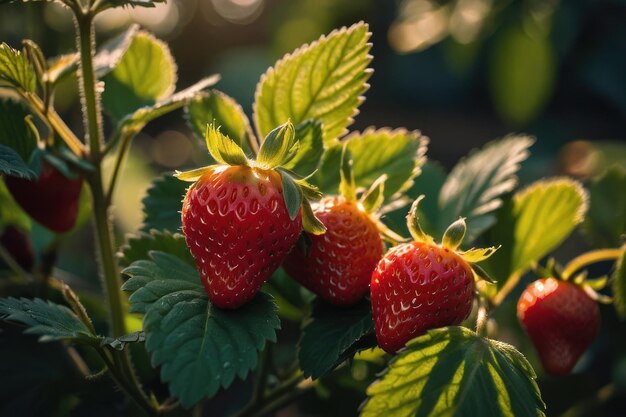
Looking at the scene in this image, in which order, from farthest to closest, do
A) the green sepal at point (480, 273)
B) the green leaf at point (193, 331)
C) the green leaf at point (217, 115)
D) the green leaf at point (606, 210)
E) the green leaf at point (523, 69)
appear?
the green leaf at point (523, 69) → the green leaf at point (606, 210) → the green leaf at point (217, 115) → the green sepal at point (480, 273) → the green leaf at point (193, 331)

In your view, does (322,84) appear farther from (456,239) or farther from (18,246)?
(18,246)

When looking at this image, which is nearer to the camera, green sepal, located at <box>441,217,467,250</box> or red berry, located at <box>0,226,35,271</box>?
green sepal, located at <box>441,217,467,250</box>

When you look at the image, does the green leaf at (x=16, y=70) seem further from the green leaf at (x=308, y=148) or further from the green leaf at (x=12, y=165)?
the green leaf at (x=308, y=148)

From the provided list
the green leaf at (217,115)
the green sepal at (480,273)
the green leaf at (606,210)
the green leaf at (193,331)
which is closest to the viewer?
the green leaf at (193,331)

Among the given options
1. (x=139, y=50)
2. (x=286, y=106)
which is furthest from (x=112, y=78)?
(x=286, y=106)

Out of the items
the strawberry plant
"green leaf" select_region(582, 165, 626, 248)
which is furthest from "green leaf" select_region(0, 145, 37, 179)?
"green leaf" select_region(582, 165, 626, 248)

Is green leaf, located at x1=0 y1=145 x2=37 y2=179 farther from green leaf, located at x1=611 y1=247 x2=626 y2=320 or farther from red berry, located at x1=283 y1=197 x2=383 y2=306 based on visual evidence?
green leaf, located at x1=611 y1=247 x2=626 y2=320

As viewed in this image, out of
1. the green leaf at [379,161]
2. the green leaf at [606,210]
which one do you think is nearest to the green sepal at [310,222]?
the green leaf at [379,161]
